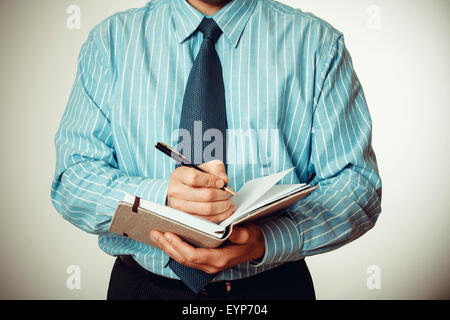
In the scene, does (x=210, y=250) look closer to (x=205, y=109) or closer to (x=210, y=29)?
(x=205, y=109)

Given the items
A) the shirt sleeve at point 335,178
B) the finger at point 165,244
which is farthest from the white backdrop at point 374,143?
the finger at point 165,244

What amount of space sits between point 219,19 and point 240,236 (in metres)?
0.67

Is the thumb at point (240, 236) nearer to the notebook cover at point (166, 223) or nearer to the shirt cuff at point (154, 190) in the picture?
the notebook cover at point (166, 223)

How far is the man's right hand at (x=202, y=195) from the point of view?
0.86m

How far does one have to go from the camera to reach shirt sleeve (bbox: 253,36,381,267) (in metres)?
1.08

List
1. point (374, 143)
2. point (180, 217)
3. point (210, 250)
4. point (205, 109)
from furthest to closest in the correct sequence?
point (374, 143), point (205, 109), point (210, 250), point (180, 217)

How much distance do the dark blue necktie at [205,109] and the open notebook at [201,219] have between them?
11.0 inches

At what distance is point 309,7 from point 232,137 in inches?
63.3

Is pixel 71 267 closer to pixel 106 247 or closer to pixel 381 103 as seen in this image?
pixel 106 247

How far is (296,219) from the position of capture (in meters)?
1.09

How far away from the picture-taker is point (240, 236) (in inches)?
36.0

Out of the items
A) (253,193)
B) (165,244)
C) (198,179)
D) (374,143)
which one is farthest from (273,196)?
(374,143)

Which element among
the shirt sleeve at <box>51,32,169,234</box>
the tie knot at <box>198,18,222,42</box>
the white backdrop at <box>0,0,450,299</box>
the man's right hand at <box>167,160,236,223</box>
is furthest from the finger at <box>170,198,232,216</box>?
the white backdrop at <box>0,0,450,299</box>

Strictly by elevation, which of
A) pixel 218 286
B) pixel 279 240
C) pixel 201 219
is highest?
pixel 201 219
